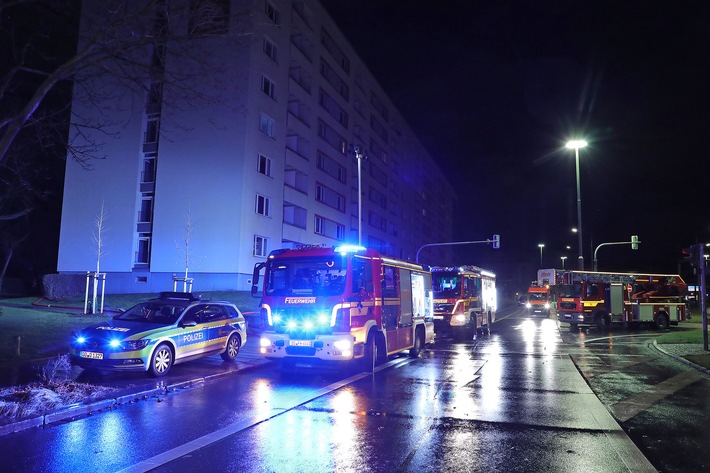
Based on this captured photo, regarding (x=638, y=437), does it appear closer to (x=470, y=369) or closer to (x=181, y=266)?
(x=470, y=369)

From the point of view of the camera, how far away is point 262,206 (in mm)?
33500

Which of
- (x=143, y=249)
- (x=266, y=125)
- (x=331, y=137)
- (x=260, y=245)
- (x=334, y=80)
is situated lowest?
(x=143, y=249)

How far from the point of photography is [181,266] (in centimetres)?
3145

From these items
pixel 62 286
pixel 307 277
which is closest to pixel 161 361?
pixel 307 277

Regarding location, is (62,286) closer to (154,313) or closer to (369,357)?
(154,313)

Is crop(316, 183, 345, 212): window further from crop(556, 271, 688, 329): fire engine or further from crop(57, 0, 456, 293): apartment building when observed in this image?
crop(556, 271, 688, 329): fire engine

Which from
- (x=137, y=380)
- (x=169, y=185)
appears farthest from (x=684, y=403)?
(x=169, y=185)

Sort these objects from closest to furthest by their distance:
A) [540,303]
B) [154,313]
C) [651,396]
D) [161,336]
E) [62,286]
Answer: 1. [651,396]
2. [161,336]
3. [154,313]
4. [62,286]
5. [540,303]

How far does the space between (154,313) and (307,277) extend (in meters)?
3.79

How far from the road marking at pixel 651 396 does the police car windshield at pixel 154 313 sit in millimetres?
9156

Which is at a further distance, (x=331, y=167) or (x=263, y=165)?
(x=331, y=167)

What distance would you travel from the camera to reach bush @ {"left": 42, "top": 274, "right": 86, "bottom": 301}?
29.2m

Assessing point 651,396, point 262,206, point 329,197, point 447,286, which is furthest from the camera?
point 329,197

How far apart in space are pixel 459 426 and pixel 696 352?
11.9m
